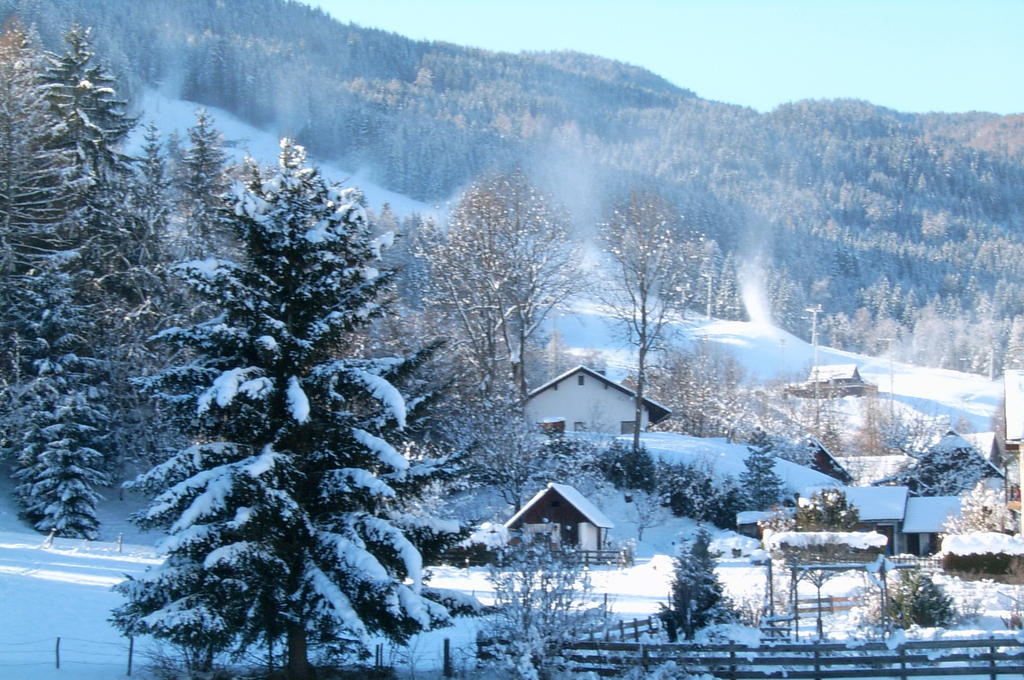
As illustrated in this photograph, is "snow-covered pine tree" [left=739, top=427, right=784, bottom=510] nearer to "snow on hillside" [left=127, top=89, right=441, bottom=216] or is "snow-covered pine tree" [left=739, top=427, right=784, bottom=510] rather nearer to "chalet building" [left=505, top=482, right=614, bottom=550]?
"chalet building" [left=505, top=482, right=614, bottom=550]

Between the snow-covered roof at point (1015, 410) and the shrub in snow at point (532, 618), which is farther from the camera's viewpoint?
the snow-covered roof at point (1015, 410)

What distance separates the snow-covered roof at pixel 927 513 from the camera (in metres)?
48.6

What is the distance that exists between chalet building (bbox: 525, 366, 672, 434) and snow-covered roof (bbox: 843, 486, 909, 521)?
1183 cm

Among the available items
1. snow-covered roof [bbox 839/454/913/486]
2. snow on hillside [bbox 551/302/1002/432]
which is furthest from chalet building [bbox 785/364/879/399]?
snow-covered roof [bbox 839/454/913/486]

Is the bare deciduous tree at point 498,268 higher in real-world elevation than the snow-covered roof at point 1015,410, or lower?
higher

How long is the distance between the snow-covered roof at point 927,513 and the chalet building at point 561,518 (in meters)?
17.5

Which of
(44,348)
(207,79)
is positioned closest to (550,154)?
(207,79)

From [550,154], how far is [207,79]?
68.7m

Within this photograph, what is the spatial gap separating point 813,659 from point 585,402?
4004cm

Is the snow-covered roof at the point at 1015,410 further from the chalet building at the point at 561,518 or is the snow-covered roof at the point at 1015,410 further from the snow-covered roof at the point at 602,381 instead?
the snow-covered roof at the point at 602,381

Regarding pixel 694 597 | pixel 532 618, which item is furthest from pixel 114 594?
pixel 694 597

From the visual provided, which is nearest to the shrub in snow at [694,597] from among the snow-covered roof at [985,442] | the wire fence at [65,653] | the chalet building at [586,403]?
the wire fence at [65,653]

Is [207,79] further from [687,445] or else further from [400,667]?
[400,667]

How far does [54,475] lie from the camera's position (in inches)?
1400
